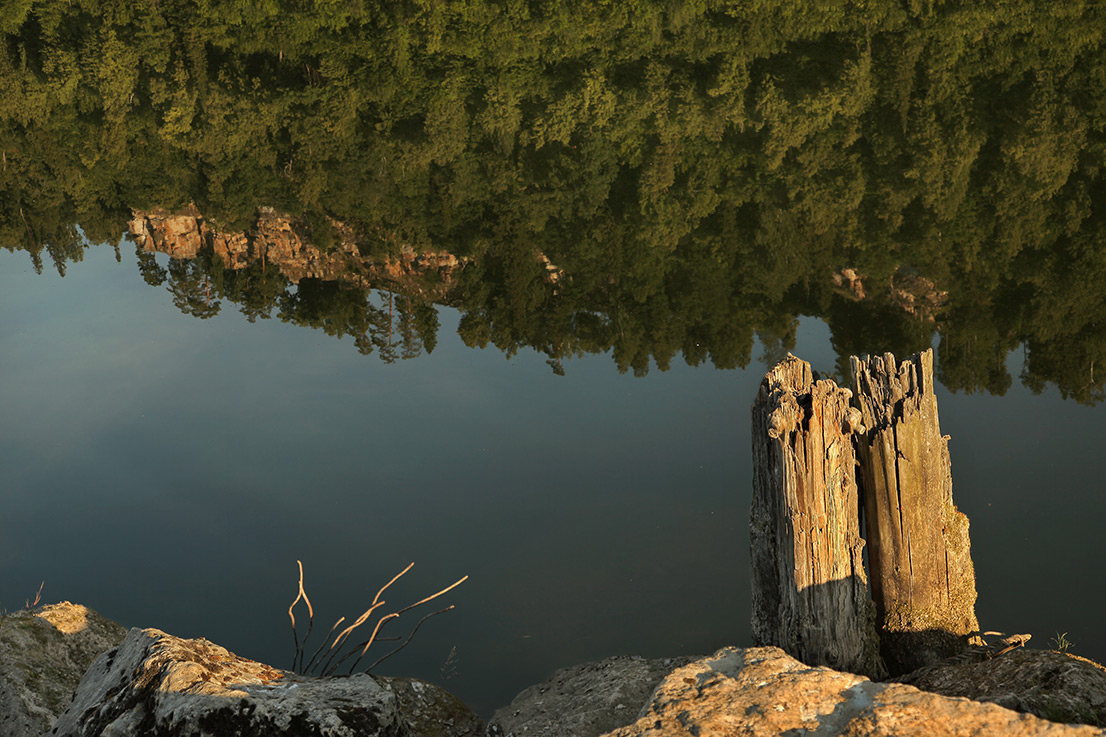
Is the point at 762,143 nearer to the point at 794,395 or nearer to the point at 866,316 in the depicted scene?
the point at 866,316

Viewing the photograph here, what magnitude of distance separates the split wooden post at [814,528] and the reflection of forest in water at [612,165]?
26.3 ft

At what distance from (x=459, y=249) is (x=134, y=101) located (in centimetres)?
1567

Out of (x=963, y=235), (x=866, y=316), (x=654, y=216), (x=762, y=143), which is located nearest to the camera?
(x=866, y=316)

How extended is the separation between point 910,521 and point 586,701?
7.67ft

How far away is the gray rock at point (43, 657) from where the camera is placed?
259 inches

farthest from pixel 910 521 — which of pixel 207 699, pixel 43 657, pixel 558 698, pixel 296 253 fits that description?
pixel 296 253

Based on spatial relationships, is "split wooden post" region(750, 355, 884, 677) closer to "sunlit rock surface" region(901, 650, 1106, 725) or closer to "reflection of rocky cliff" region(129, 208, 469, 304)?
"sunlit rock surface" region(901, 650, 1106, 725)

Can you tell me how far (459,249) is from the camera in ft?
64.6

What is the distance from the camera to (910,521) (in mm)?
6207

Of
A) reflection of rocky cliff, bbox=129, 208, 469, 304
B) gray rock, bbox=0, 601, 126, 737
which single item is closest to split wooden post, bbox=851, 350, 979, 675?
gray rock, bbox=0, 601, 126, 737

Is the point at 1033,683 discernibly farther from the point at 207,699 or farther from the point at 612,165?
the point at 612,165

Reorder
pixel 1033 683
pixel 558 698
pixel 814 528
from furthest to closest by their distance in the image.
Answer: pixel 558 698
pixel 814 528
pixel 1033 683

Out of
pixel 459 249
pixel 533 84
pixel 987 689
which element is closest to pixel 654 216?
pixel 459 249

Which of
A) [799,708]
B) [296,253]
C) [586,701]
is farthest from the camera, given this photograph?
[296,253]
